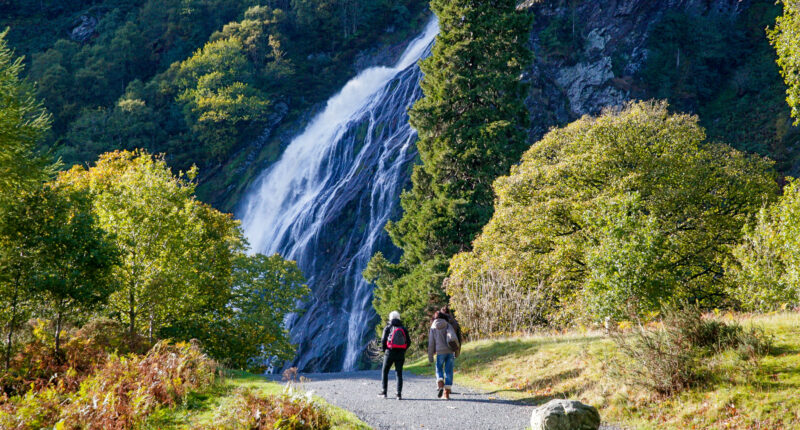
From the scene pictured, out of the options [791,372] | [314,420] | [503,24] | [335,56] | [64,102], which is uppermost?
[335,56]

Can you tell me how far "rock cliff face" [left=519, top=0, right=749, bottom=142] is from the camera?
46.7 metres

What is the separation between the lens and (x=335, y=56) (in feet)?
262

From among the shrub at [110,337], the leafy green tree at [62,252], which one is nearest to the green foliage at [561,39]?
the shrub at [110,337]

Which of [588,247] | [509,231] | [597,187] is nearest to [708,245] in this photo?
[597,187]

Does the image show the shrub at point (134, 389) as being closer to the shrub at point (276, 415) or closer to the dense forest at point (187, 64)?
the shrub at point (276, 415)

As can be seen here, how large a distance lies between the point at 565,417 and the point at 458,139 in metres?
20.8

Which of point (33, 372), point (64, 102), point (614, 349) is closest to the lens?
point (614, 349)

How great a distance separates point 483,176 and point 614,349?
15.9 m

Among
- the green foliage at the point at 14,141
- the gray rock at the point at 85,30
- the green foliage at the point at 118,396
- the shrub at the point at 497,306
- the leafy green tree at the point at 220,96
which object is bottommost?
the green foliage at the point at 118,396

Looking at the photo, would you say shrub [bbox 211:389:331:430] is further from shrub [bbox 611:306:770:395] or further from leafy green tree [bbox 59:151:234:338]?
leafy green tree [bbox 59:151:234:338]

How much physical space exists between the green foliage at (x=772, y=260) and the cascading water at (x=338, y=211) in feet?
77.1

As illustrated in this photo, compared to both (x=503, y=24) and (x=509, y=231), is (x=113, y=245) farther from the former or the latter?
(x=503, y=24)

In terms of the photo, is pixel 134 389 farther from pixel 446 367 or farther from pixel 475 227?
pixel 475 227

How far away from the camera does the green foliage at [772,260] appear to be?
1672cm
